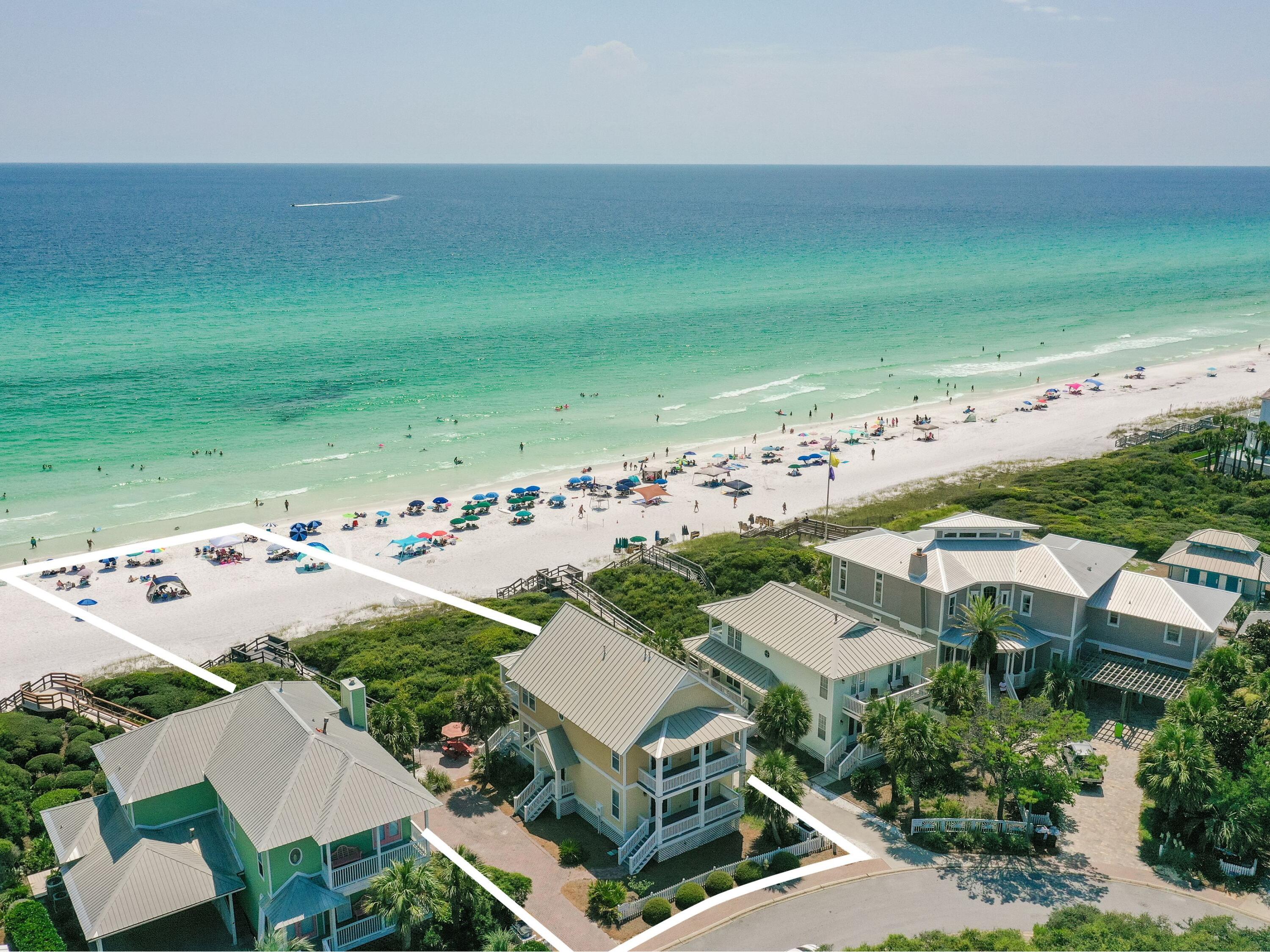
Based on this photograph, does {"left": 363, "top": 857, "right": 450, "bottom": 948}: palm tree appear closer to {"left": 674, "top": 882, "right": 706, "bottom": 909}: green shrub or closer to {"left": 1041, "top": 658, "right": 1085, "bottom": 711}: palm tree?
{"left": 674, "top": 882, "right": 706, "bottom": 909}: green shrub

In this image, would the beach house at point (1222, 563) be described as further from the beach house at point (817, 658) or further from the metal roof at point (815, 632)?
the metal roof at point (815, 632)

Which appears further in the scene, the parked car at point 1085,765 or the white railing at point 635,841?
the parked car at point 1085,765

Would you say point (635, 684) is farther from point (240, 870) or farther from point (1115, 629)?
point (1115, 629)

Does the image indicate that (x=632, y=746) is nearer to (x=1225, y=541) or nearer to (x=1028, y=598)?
(x=1028, y=598)

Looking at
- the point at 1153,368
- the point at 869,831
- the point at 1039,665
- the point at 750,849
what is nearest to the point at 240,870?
the point at 750,849

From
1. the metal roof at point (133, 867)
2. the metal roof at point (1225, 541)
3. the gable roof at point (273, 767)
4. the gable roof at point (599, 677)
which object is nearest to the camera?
the metal roof at point (133, 867)

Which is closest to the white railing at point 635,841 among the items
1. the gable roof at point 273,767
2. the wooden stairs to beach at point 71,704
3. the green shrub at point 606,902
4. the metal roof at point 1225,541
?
the green shrub at point 606,902

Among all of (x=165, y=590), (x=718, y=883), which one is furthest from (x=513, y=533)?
(x=718, y=883)
